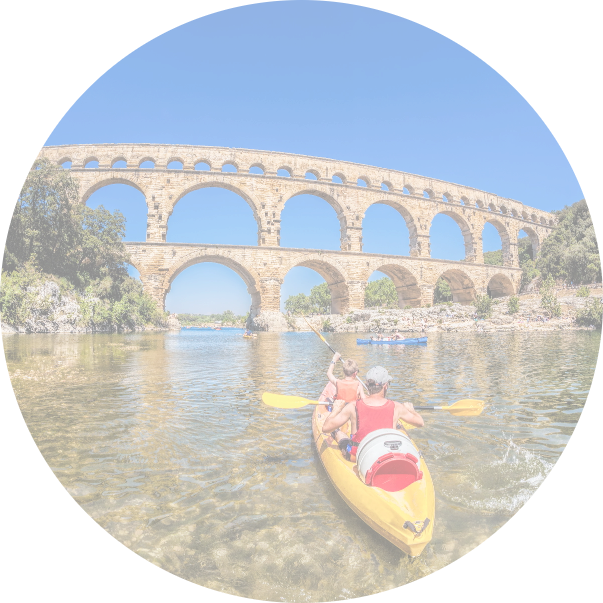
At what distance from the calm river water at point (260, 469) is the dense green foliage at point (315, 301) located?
53.6 m

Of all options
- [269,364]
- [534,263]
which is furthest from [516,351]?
[534,263]

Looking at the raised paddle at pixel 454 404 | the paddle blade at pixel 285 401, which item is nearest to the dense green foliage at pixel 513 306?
the raised paddle at pixel 454 404

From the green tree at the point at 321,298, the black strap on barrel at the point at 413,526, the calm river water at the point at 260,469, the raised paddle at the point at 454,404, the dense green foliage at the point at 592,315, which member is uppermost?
the green tree at the point at 321,298

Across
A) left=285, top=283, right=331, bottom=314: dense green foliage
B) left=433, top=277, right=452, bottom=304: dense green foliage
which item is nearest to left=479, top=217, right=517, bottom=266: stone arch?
left=433, top=277, right=452, bottom=304: dense green foliage

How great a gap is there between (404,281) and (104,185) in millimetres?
23687

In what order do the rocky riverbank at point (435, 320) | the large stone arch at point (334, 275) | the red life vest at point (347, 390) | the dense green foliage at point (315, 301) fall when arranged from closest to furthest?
the red life vest at point (347, 390)
the rocky riverbank at point (435, 320)
the large stone arch at point (334, 275)
the dense green foliage at point (315, 301)

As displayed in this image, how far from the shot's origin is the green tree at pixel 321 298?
211ft

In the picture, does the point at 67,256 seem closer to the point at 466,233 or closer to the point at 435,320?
the point at 435,320

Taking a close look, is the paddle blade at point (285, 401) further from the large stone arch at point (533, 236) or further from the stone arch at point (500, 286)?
the large stone arch at point (533, 236)

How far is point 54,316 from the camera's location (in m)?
19.8

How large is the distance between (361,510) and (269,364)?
8.01m

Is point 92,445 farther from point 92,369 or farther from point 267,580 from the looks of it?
point 92,369

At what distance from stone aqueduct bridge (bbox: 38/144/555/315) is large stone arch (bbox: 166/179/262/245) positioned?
7cm

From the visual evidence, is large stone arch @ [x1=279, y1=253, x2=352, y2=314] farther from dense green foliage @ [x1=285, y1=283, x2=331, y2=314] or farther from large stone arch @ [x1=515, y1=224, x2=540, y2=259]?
dense green foliage @ [x1=285, y1=283, x2=331, y2=314]
